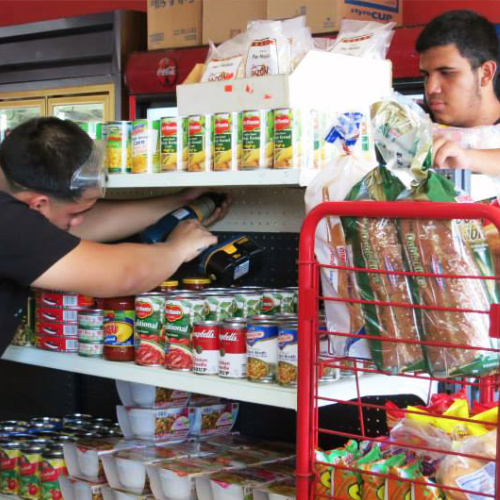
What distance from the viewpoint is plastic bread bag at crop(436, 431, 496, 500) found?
65.0 inches

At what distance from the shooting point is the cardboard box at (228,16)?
170 inches

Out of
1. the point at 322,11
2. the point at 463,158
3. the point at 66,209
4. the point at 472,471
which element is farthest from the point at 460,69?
the point at 472,471

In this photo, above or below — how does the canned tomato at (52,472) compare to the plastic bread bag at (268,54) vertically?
below

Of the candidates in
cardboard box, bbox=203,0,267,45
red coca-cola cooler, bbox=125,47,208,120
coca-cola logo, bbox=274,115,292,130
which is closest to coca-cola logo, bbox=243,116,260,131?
coca-cola logo, bbox=274,115,292,130

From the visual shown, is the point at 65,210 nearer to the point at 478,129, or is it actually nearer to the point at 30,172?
the point at 30,172

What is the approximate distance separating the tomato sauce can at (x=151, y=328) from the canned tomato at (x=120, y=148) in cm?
38

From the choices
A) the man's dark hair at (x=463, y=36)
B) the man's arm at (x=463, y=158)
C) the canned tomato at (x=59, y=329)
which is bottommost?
the canned tomato at (x=59, y=329)

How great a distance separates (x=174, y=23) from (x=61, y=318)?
2.56 meters

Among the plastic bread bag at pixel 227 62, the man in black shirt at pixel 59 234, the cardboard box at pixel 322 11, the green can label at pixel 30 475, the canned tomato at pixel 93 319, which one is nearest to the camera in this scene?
the man in black shirt at pixel 59 234

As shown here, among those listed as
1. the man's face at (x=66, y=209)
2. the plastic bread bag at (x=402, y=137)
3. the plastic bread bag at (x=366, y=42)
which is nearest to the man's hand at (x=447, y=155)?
the plastic bread bag at (x=402, y=137)

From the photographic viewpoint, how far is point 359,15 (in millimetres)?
4125

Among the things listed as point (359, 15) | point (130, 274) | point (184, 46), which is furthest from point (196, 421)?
point (184, 46)

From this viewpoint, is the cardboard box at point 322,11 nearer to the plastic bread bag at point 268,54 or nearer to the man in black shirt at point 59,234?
the man in black shirt at point 59,234

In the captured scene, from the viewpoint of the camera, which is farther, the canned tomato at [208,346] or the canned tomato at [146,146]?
the canned tomato at [146,146]
